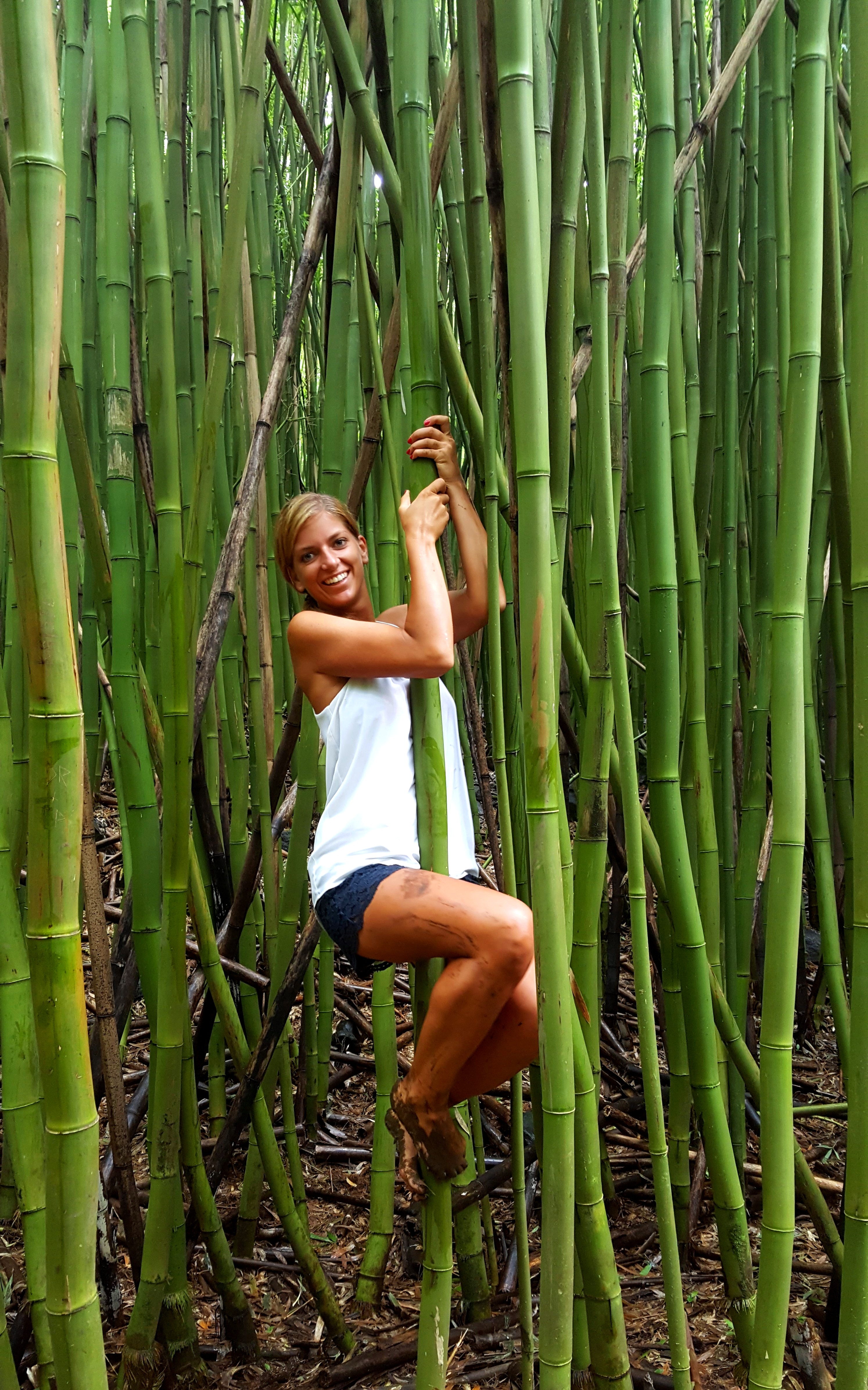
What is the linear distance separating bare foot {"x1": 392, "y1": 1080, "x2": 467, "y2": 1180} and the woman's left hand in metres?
0.55

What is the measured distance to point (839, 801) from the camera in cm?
135

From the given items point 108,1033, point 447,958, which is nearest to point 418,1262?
point 108,1033

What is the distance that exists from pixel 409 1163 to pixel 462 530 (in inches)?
22.3

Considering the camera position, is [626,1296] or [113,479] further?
[626,1296]

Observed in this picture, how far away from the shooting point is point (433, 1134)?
0.84 m

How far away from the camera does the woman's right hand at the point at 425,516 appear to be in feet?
2.74

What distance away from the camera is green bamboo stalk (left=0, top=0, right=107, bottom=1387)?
1.64 feet

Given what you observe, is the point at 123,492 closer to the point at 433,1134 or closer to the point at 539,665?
the point at 539,665

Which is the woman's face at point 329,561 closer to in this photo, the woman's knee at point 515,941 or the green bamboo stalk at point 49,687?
the woman's knee at point 515,941

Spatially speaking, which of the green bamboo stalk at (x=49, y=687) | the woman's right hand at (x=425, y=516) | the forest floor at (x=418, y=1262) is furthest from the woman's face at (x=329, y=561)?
the forest floor at (x=418, y=1262)

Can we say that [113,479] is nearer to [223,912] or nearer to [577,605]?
[577,605]

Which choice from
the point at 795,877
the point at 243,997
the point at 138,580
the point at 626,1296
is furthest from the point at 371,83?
the point at 626,1296

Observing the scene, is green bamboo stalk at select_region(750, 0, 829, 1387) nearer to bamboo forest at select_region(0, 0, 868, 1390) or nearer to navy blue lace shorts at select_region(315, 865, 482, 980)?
bamboo forest at select_region(0, 0, 868, 1390)

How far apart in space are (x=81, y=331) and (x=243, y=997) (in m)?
0.95
